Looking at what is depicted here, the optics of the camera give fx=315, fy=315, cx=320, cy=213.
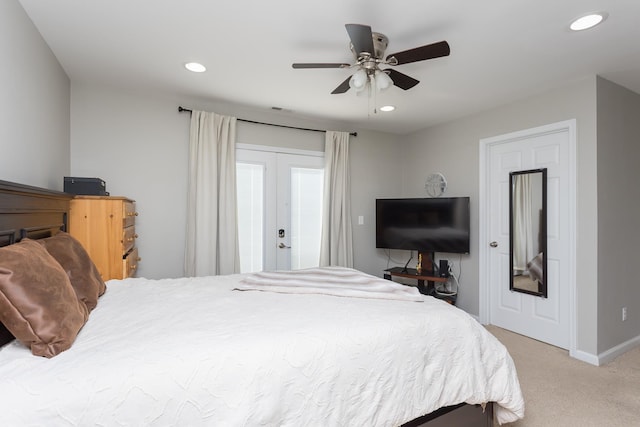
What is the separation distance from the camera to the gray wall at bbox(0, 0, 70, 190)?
5.79 ft

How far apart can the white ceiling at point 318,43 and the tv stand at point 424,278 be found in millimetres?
2100

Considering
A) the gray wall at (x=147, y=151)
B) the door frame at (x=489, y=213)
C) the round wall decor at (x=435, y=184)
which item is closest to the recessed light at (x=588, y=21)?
the door frame at (x=489, y=213)

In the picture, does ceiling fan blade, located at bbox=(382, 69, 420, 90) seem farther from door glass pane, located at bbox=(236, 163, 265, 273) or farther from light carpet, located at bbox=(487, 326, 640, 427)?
light carpet, located at bbox=(487, 326, 640, 427)

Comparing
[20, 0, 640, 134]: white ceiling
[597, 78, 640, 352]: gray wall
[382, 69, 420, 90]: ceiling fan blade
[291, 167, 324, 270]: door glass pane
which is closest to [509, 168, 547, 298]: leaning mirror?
[597, 78, 640, 352]: gray wall

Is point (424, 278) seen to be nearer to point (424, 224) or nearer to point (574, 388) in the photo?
point (424, 224)

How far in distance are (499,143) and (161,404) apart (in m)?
3.98

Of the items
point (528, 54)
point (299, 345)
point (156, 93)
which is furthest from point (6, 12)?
point (528, 54)

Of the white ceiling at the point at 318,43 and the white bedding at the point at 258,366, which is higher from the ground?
the white ceiling at the point at 318,43

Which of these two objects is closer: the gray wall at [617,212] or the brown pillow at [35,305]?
the brown pillow at [35,305]

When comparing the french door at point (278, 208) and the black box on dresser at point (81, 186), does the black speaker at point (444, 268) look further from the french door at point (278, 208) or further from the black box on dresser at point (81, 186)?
the black box on dresser at point (81, 186)

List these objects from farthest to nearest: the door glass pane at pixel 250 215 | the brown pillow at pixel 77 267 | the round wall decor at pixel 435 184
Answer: the round wall decor at pixel 435 184, the door glass pane at pixel 250 215, the brown pillow at pixel 77 267

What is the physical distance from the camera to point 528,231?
3.38 m

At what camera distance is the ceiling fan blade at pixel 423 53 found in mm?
1882

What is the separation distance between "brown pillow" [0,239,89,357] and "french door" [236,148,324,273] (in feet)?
8.14
